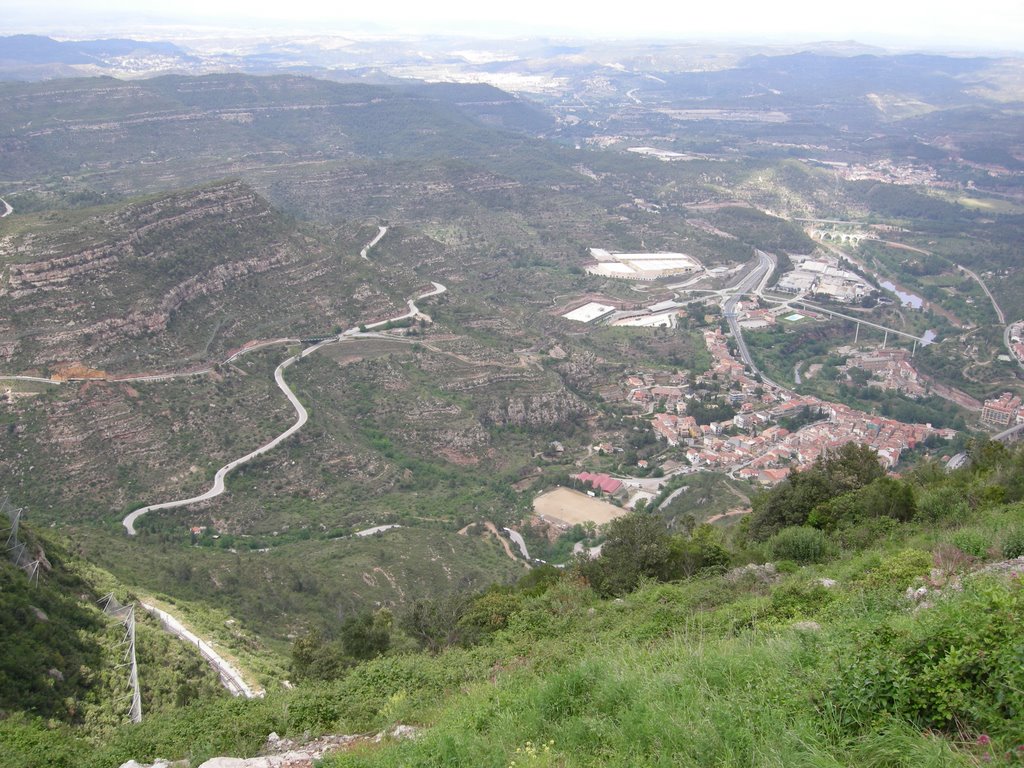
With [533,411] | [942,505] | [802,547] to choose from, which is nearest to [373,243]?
[533,411]

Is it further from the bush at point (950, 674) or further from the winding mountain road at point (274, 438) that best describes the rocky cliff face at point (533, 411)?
the bush at point (950, 674)

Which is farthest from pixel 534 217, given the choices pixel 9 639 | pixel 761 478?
pixel 9 639

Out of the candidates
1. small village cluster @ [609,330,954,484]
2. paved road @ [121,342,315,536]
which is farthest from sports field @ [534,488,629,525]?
paved road @ [121,342,315,536]

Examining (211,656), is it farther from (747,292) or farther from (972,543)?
(747,292)

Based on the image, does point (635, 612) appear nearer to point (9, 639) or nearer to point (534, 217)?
point (9, 639)

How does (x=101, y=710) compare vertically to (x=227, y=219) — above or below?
below

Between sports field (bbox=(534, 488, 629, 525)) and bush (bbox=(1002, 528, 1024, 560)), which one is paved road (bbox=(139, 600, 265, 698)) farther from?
sports field (bbox=(534, 488, 629, 525))

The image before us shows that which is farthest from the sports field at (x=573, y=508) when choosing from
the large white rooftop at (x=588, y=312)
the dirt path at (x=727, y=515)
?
the large white rooftop at (x=588, y=312)
